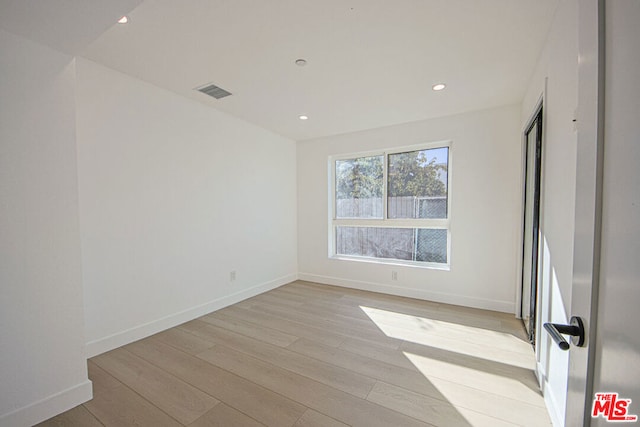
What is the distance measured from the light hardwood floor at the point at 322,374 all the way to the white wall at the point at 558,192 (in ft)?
0.98

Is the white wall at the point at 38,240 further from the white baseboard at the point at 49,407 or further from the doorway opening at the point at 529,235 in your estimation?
the doorway opening at the point at 529,235

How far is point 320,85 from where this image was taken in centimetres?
265

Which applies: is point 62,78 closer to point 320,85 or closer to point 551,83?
point 320,85

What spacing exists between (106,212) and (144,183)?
431 mm

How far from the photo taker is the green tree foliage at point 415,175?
3.73m

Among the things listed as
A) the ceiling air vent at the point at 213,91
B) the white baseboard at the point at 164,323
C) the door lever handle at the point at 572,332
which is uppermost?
the ceiling air vent at the point at 213,91

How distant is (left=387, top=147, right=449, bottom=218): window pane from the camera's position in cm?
370

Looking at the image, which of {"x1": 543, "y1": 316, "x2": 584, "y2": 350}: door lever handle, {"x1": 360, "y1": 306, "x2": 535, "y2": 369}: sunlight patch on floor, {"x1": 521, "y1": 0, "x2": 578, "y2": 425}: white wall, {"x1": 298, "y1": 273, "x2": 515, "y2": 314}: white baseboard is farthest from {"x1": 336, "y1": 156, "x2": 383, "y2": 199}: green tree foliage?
{"x1": 543, "y1": 316, "x2": 584, "y2": 350}: door lever handle

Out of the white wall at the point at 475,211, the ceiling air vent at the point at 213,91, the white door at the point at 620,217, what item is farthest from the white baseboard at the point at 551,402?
the ceiling air vent at the point at 213,91

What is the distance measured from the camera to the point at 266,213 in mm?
4137

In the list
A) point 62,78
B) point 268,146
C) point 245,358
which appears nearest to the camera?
point 62,78

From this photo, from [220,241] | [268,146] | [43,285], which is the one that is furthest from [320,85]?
[43,285]

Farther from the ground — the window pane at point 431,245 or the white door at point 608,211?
the white door at point 608,211

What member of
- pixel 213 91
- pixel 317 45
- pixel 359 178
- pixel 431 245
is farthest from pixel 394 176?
pixel 213 91
